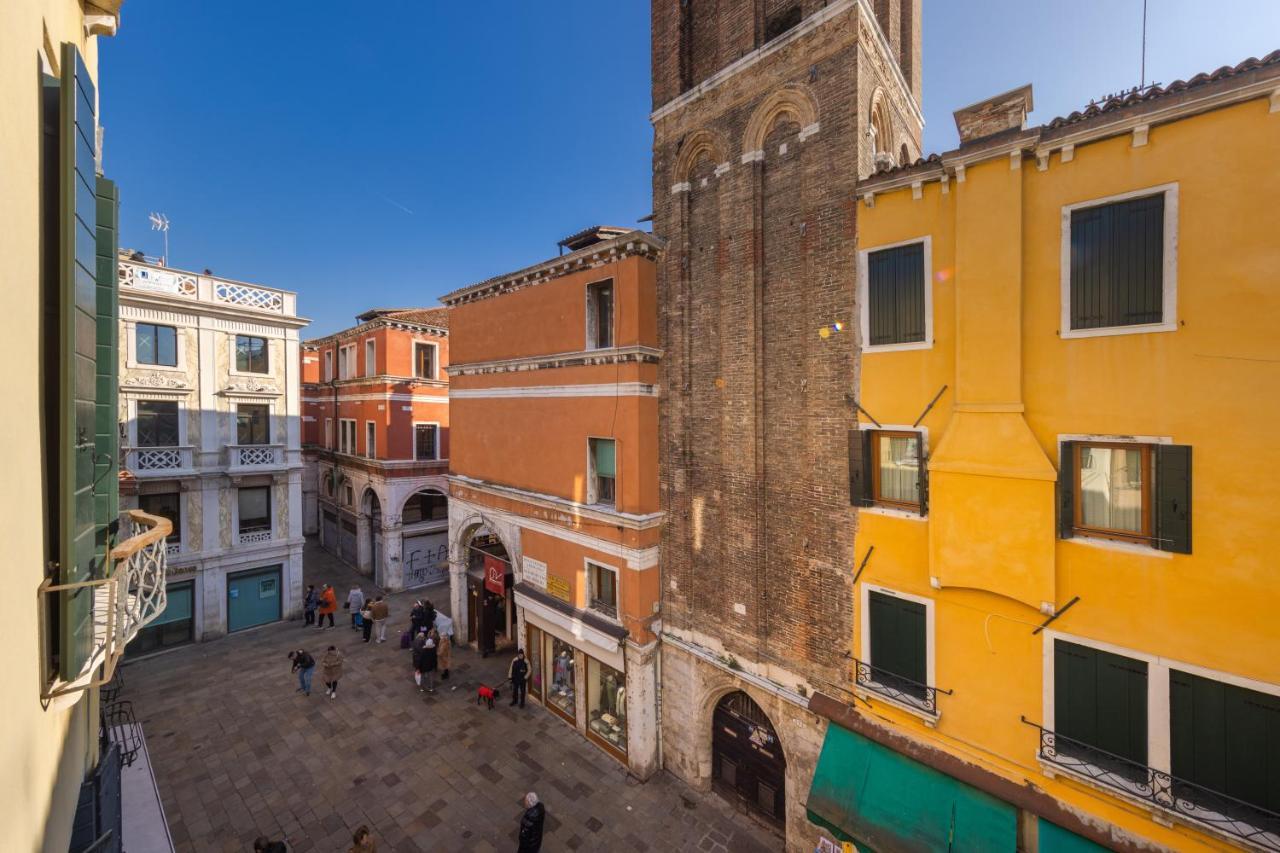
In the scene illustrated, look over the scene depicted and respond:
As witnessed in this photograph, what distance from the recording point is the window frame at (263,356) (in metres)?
18.6

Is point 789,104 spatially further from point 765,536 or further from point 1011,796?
point 1011,796

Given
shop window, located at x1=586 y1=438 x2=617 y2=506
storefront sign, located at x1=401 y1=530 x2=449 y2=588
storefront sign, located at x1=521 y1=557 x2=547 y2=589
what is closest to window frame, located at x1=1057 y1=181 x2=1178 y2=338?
Result: shop window, located at x1=586 y1=438 x2=617 y2=506

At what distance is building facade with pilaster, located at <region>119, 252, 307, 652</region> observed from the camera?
54.9ft

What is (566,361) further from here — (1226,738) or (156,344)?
(156,344)

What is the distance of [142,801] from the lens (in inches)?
398

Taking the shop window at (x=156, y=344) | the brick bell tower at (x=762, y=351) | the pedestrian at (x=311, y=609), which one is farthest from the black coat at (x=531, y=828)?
the shop window at (x=156, y=344)

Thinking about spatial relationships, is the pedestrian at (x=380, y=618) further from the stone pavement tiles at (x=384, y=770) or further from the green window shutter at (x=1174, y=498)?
the green window shutter at (x=1174, y=498)

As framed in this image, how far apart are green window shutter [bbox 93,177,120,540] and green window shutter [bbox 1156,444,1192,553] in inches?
503

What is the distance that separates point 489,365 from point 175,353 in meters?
11.6

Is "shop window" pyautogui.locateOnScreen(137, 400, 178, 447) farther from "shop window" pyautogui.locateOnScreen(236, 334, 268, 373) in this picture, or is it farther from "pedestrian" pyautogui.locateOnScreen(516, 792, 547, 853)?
"pedestrian" pyautogui.locateOnScreen(516, 792, 547, 853)

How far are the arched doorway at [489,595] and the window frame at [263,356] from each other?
1065 cm

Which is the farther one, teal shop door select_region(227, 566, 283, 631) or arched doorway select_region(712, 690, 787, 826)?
teal shop door select_region(227, 566, 283, 631)

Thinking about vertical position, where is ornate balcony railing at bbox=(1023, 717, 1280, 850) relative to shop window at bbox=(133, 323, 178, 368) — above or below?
below

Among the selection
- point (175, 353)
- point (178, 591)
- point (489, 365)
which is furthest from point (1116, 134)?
point (178, 591)
